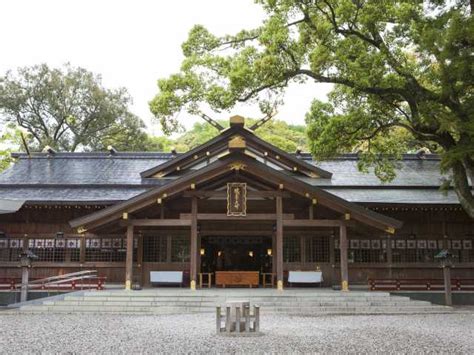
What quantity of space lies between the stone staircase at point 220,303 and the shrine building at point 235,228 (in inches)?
82.3

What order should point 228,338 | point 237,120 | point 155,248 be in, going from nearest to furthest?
1. point 228,338
2. point 155,248
3. point 237,120

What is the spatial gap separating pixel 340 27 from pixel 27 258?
1233cm

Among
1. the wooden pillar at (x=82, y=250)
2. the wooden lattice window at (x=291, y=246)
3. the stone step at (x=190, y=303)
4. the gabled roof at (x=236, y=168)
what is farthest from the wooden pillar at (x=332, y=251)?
the wooden pillar at (x=82, y=250)

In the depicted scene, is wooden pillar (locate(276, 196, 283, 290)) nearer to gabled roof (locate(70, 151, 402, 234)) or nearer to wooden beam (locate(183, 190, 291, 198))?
wooden beam (locate(183, 190, 291, 198))

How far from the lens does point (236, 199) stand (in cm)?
1741

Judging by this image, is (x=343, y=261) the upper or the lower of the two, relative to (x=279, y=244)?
lower

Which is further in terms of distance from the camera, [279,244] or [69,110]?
[69,110]

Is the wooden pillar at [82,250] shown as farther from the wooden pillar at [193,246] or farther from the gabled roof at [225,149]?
the wooden pillar at [193,246]

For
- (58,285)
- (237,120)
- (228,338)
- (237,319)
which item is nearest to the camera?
(228,338)

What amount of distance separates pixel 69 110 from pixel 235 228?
25049 millimetres

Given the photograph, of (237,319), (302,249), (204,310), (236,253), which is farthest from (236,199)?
(237,319)

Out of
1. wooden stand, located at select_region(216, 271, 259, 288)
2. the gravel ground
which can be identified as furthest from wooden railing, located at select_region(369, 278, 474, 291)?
the gravel ground

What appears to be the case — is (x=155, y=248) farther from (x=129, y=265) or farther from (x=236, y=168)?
(x=236, y=168)

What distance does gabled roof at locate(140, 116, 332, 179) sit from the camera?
883 inches
